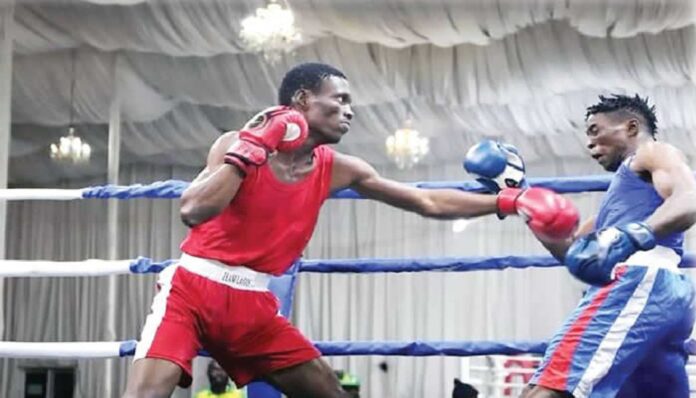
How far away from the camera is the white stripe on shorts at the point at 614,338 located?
2115 mm

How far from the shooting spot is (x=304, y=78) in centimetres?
244

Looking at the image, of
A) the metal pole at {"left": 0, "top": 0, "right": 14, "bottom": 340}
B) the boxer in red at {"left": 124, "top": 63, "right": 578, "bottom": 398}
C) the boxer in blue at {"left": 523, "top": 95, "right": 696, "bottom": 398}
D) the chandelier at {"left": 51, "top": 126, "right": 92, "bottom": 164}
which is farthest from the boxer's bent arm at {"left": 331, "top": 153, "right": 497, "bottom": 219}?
the chandelier at {"left": 51, "top": 126, "right": 92, "bottom": 164}

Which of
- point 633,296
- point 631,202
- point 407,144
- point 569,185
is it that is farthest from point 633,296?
point 407,144

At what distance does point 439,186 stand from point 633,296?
0.92m

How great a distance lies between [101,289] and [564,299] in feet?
15.4

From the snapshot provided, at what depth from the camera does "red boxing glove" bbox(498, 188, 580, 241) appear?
2.18 metres

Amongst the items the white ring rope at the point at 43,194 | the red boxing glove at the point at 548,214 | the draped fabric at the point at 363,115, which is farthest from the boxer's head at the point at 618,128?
the draped fabric at the point at 363,115

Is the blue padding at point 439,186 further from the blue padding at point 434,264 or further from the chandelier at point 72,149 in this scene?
the chandelier at point 72,149

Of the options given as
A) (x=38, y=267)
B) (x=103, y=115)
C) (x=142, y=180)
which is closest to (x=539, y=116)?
(x=103, y=115)

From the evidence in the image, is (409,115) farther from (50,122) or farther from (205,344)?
(205,344)

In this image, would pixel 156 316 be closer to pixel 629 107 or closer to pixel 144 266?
pixel 144 266

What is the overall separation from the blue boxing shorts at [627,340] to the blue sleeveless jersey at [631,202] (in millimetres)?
77

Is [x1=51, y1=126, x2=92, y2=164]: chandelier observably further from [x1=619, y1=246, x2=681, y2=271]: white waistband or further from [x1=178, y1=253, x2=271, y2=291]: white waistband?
[x1=619, y1=246, x2=681, y2=271]: white waistband

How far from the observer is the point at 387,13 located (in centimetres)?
656
